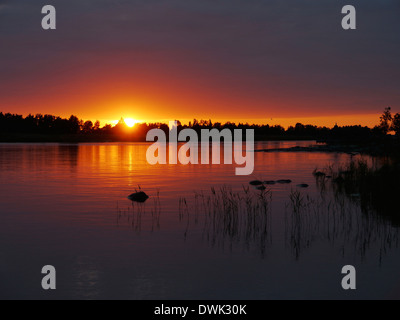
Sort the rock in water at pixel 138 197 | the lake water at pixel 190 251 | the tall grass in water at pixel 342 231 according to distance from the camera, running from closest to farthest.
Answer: the lake water at pixel 190 251, the tall grass in water at pixel 342 231, the rock in water at pixel 138 197

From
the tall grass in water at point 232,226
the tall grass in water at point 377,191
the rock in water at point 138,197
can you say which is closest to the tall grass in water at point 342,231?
the tall grass in water at point 377,191

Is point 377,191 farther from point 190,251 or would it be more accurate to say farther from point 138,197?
point 138,197

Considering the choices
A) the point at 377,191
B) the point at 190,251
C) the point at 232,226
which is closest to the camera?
the point at 190,251

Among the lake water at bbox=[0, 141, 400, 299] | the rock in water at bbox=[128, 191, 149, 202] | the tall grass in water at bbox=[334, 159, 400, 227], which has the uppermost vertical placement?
the tall grass in water at bbox=[334, 159, 400, 227]

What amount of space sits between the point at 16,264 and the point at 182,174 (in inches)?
1268

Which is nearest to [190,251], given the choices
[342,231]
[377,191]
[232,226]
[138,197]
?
[232,226]

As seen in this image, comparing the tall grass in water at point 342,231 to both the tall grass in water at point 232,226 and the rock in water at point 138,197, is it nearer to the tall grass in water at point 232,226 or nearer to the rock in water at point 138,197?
the tall grass in water at point 232,226

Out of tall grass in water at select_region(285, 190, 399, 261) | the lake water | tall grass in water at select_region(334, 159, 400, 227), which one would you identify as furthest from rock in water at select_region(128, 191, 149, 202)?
tall grass in water at select_region(334, 159, 400, 227)

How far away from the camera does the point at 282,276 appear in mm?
12961

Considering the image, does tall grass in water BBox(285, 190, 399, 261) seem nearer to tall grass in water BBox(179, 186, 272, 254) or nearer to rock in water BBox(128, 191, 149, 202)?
tall grass in water BBox(179, 186, 272, 254)

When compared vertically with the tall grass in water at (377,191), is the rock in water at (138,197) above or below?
below
